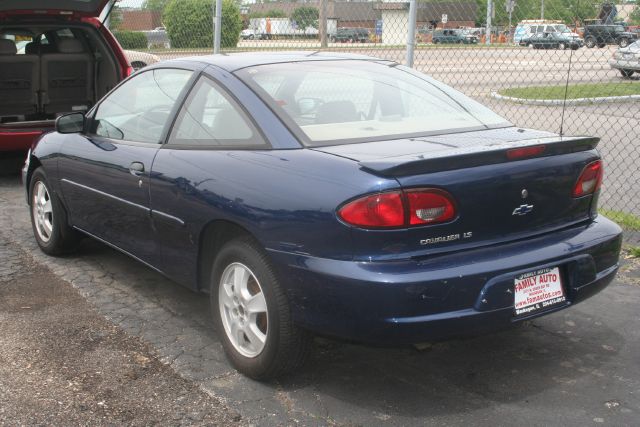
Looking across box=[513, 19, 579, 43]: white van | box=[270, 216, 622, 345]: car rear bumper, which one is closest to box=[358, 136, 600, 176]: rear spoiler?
box=[270, 216, 622, 345]: car rear bumper

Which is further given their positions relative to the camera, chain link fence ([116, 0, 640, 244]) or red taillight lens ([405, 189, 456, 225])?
chain link fence ([116, 0, 640, 244])

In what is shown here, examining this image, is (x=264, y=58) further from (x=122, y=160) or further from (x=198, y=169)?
(x=122, y=160)

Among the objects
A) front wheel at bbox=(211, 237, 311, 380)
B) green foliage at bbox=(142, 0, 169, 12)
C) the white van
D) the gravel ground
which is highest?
green foliage at bbox=(142, 0, 169, 12)

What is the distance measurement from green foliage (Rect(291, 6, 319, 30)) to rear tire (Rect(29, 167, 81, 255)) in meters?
3.94

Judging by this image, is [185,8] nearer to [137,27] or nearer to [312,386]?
[137,27]

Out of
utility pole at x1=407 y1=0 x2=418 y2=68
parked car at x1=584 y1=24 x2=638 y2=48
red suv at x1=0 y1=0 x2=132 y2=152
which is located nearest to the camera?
utility pole at x1=407 y1=0 x2=418 y2=68

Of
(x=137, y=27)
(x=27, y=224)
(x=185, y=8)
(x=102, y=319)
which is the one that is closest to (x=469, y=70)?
(x=185, y=8)

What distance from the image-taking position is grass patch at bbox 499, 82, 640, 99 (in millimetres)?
14742

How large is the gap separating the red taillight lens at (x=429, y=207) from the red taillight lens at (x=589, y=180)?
2.60 feet

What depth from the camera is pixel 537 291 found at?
3.31 meters

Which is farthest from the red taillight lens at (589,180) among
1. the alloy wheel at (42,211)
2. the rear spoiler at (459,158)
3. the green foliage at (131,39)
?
the green foliage at (131,39)

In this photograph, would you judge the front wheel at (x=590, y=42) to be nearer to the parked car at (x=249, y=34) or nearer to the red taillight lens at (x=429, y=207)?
Result: the parked car at (x=249, y=34)

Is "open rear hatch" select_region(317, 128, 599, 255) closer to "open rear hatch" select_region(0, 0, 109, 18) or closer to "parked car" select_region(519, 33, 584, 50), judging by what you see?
"parked car" select_region(519, 33, 584, 50)

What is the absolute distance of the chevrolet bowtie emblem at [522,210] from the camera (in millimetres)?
3320
